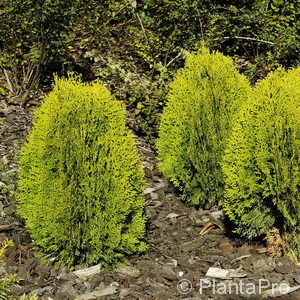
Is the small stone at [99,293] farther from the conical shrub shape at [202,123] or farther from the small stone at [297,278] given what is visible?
the conical shrub shape at [202,123]

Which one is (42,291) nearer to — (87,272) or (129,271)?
(87,272)

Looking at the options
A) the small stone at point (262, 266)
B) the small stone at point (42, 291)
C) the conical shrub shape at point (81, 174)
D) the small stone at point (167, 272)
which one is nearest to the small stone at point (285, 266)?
the small stone at point (262, 266)

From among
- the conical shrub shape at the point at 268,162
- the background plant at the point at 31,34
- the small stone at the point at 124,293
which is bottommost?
the small stone at the point at 124,293

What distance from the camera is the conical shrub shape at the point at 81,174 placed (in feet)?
12.7

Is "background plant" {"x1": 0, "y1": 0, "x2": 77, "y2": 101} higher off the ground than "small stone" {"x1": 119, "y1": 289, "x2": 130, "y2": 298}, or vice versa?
"background plant" {"x1": 0, "y1": 0, "x2": 77, "y2": 101}

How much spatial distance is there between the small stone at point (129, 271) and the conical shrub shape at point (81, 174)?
100mm

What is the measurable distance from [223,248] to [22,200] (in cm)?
175

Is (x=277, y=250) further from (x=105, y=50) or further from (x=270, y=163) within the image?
(x=105, y=50)

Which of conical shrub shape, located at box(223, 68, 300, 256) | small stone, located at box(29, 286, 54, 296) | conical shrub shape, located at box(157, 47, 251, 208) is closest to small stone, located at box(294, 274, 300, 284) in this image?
conical shrub shape, located at box(223, 68, 300, 256)

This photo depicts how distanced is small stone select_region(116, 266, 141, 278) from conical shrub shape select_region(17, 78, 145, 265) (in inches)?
3.9

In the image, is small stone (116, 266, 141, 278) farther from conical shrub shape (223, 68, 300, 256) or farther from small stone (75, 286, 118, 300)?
conical shrub shape (223, 68, 300, 256)

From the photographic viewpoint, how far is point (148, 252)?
14.4 feet

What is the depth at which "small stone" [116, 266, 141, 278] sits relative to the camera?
13.2ft

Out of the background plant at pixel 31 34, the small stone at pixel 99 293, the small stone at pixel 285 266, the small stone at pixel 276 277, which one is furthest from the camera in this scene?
the background plant at pixel 31 34
